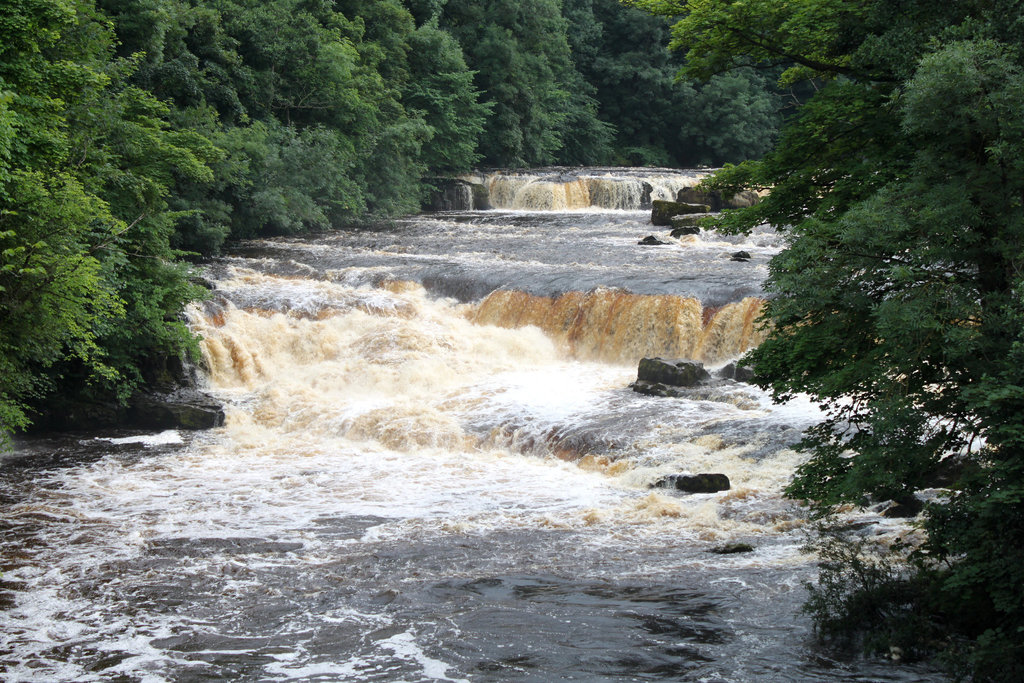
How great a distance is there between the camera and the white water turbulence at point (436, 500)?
798 cm

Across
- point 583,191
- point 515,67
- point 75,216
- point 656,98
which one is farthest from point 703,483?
point 656,98

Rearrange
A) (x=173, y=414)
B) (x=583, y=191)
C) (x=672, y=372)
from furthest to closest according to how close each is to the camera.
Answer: (x=583, y=191)
(x=173, y=414)
(x=672, y=372)

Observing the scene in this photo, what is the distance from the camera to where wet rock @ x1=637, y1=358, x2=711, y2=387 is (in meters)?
16.4

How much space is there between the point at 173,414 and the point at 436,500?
6276 mm

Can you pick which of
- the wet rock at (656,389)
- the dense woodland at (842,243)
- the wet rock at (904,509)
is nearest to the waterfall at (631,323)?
the wet rock at (656,389)

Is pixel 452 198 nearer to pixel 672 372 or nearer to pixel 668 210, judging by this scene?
pixel 668 210

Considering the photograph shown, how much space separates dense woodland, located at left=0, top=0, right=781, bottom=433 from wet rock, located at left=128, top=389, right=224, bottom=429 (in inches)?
19.3

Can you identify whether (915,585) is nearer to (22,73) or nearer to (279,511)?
(279,511)

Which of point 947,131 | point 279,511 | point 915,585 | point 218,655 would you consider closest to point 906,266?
point 947,131

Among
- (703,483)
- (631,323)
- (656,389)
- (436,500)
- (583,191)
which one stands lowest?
(436,500)

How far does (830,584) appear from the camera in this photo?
25.5 ft

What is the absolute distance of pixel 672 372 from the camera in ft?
53.9

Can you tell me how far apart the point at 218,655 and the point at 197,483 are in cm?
593

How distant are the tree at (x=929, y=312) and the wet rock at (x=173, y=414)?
35.8 ft
